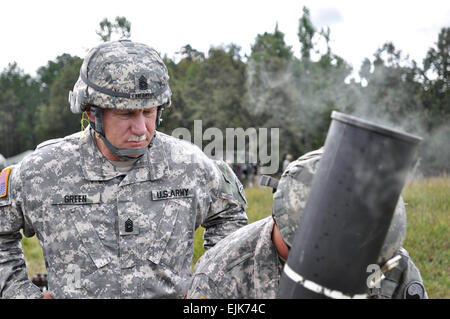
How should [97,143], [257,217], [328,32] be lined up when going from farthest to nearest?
1. [328,32]
2. [257,217]
3. [97,143]

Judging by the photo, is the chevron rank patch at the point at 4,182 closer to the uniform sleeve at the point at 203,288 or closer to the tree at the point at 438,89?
the uniform sleeve at the point at 203,288

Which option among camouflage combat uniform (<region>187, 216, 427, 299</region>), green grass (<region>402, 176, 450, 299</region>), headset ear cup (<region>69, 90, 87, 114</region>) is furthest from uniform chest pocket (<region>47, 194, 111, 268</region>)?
green grass (<region>402, 176, 450, 299</region>)

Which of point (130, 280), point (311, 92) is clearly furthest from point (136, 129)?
point (311, 92)

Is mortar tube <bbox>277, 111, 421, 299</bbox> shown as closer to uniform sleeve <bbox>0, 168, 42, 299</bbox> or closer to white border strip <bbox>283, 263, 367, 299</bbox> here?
white border strip <bbox>283, 263, 367, 299</bbox>

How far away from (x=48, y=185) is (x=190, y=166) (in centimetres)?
86

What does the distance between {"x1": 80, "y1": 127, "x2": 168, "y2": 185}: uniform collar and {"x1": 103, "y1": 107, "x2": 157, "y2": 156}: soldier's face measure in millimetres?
203

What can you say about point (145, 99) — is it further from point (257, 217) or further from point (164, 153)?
point (257, 217)

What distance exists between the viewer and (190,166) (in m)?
3.43

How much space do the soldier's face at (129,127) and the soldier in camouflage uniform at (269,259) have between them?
866 mm

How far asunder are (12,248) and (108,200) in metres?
0.64

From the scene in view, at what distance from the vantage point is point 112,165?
3.29m

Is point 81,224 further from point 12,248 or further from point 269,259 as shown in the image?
point 269,259

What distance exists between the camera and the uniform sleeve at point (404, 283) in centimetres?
210

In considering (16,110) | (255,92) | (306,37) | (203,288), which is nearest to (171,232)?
(203,288)
